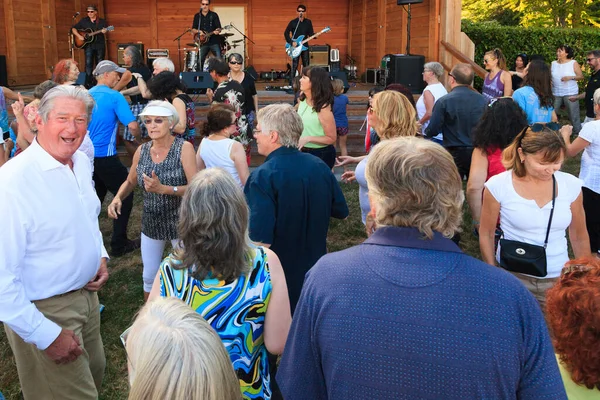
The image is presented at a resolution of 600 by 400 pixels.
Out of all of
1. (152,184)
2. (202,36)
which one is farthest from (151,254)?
(202,36)

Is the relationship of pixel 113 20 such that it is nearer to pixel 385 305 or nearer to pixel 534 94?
pixel 534 94

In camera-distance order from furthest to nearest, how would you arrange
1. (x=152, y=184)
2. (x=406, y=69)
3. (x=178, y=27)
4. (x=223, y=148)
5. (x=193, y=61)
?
(x=178, y=27) < (x=193, y=61) < (x=406, y=69) < (x=223, y=148) < (x=152, y=184)

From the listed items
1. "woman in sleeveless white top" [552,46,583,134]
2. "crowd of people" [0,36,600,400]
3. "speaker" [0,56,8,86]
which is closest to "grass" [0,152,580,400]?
"crowd of people" [0,36,600,400]

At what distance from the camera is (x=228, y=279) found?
6.16 ft

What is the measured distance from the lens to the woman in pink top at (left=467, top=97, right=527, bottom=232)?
3525mm

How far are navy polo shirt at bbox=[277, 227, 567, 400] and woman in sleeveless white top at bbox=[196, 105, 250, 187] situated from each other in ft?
8.65

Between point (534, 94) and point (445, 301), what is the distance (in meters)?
4.81

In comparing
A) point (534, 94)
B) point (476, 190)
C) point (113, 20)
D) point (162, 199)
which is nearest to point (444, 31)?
point (534, 94)

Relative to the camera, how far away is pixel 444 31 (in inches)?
392

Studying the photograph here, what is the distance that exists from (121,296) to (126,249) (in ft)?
2.89

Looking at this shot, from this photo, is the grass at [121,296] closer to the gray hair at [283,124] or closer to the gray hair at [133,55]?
the gray hair at [283,124]

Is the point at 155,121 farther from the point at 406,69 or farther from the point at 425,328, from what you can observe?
the point at 406,69

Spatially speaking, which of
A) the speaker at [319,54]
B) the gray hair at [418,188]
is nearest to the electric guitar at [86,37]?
the speaker at [319,54]

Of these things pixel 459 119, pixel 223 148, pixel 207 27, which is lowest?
pixel 223 148
